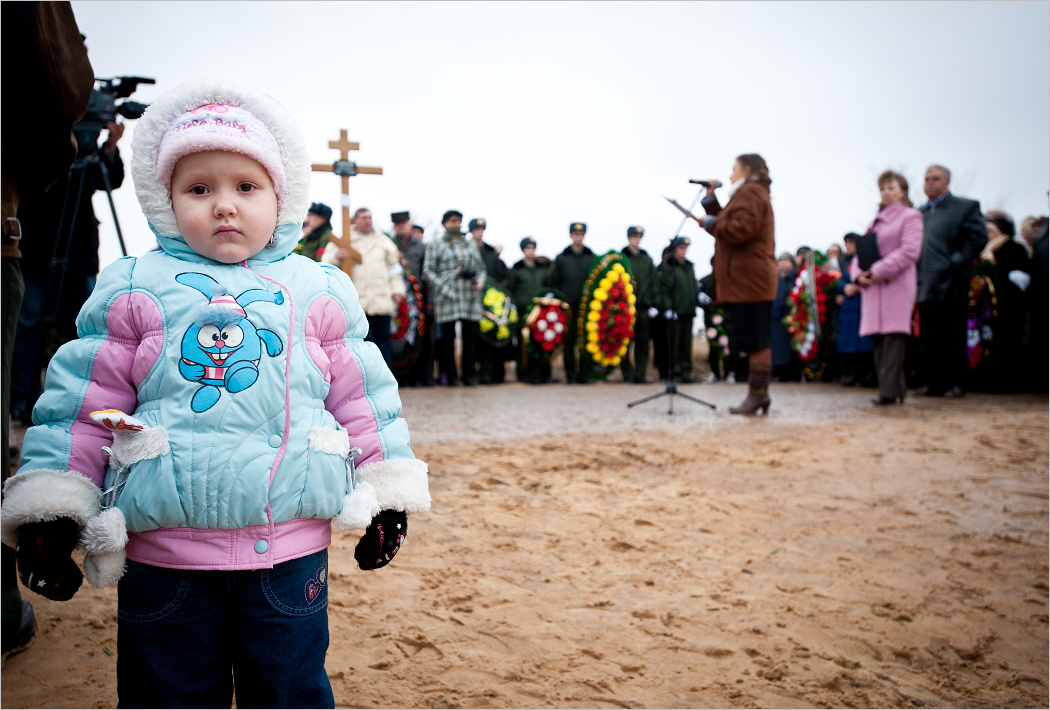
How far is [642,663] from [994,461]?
3744mm

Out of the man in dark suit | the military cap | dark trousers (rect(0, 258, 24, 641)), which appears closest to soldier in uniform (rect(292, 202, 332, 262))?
the military cap

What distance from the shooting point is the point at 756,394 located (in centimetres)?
705

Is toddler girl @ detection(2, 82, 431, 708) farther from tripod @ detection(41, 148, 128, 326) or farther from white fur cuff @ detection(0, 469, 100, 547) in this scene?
tripod @ detection(41, 148, 128, 326)

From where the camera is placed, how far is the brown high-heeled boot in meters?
6.95

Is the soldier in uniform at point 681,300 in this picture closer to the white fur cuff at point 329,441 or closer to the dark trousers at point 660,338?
the dark trousers at point 660,338

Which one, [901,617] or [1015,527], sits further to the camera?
[1015,527]

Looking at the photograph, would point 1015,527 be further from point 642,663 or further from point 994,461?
point 642,663

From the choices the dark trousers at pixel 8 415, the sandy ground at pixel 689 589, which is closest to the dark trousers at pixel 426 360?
the sandy ground at pixel 689 589

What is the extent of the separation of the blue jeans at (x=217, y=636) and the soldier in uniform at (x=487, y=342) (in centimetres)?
913

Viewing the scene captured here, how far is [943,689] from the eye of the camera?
229 centimetres

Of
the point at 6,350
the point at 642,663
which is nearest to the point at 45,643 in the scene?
the point at 6,350

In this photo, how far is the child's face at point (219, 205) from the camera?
Answer: 1.52 metres

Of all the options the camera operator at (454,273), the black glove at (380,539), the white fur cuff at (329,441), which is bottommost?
the black glove at (380,539)

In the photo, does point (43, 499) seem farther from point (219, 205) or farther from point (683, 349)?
point (683, 349)
